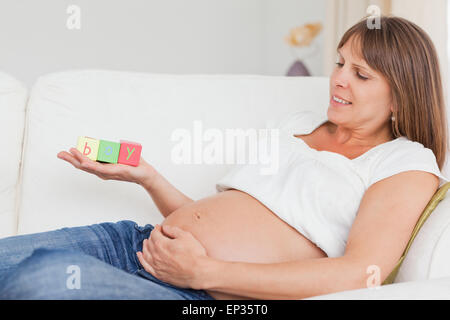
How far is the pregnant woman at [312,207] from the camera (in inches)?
36.7

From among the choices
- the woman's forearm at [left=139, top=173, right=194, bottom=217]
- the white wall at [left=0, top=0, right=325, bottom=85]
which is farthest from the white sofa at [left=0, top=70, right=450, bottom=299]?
the white wall at [left=0, top=0, right=325, bottom=85]

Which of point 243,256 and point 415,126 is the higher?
point 415,126

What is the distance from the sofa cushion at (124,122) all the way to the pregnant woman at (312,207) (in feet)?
0.48

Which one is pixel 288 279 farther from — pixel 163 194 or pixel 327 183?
pixel 163 194

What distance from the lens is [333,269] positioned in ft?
3.05

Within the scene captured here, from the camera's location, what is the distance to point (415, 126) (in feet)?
3.95

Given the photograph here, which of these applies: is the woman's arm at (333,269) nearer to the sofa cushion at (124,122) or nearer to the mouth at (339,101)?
the mouth at (339,101)

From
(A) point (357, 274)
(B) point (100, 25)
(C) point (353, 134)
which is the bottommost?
(A) point (357, 274)

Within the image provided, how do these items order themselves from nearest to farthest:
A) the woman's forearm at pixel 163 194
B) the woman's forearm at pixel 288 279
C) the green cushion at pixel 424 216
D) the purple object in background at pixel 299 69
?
the woman's forearm at pixel 288 279 < the green cushion at pixel 424 216 < the woman's forearm at pixel 163 194 < the purple object in background at pixel 299 69

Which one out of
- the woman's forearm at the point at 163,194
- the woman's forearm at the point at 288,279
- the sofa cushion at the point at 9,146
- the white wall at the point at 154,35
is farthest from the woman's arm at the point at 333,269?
the white wall at the point at 154,35

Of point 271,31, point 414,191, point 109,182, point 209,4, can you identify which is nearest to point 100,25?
point 209,4
